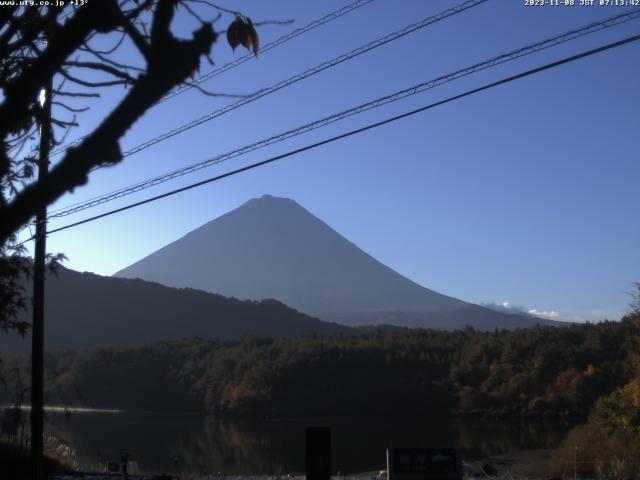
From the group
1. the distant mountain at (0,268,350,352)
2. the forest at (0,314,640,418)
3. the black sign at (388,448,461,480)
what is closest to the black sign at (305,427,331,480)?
the black sign at (388,448,461,480)

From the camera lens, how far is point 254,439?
5022 centimetres

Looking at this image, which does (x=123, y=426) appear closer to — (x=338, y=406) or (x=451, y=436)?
→ (x=338, y=406)

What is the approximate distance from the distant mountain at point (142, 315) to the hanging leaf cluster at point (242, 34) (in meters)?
98.9

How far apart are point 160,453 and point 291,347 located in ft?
116

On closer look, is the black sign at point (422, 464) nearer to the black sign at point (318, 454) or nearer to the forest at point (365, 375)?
the black sign at point (318, 454)

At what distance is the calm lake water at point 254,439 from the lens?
37.3 m

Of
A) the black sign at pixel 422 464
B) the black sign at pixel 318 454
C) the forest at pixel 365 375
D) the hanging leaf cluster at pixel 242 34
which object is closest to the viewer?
the hanging leaf cluster at pixel 242 34

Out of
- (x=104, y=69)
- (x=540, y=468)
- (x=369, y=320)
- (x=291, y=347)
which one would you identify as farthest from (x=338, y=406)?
(x=369, y=320)

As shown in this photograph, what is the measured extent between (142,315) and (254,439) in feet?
219

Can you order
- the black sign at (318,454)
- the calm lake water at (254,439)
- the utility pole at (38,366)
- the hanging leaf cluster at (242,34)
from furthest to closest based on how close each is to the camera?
the calm lake water at (254,439)
the utility pole at (38,366)
the black sign at (318,454)
the hanging leaf cluster at (242,34)

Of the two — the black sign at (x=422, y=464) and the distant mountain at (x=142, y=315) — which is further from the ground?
the distant mountain at (x=142, y=315)

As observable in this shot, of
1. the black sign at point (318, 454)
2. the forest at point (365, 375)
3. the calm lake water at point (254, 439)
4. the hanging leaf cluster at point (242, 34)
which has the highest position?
the hanging leaf cluster at point (242, 34)

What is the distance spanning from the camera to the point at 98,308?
110 metres

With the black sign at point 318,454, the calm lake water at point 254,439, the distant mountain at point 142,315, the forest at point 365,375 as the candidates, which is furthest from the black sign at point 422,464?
A: the distant mountain at point 142,315
